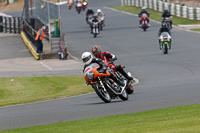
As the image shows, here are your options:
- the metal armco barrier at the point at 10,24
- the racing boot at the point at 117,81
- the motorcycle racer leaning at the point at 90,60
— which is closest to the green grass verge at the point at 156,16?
the metal armco barrier at the point at 10,24

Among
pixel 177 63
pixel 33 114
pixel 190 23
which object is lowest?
pixel 190 23

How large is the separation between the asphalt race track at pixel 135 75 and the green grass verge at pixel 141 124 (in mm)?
783

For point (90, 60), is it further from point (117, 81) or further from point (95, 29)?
point (95, 29)

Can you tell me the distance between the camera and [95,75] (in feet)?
45.8

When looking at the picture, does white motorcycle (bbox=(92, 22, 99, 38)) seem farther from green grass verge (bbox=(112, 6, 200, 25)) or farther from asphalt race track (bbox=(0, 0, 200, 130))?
green grass verge (bbox=(112, 6, 200, 25))

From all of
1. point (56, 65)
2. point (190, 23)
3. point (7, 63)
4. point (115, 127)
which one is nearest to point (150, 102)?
point (115, 127)

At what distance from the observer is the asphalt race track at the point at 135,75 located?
1286 centimetres

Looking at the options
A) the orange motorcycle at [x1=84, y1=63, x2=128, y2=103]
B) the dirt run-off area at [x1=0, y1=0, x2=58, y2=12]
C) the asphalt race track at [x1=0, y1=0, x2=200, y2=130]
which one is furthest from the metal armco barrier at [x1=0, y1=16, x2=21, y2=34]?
the orange motorcycle at [x1=84, y1=63, x2=128, y2=103]

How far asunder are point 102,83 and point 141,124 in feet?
13.5

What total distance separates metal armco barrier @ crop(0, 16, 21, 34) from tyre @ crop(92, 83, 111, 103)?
1457 inches

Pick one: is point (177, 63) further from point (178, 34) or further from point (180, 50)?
point (178, 34)

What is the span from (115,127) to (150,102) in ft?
12.4

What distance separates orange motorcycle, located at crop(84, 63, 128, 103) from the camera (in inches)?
549

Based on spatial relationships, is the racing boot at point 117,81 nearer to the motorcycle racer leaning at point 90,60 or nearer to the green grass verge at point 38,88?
the motorcycle racer leaning at point 90,60
